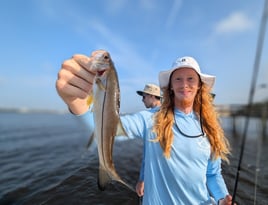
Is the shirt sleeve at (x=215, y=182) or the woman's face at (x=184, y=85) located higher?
the woman's face at (x=184, y=85)

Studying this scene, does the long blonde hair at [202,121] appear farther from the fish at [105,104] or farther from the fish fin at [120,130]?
the fish at [105,104]

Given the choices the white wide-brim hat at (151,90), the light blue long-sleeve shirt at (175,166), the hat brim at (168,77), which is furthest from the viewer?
the white wide-brim hat at (151,90)

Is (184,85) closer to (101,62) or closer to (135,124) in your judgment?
(135,124)

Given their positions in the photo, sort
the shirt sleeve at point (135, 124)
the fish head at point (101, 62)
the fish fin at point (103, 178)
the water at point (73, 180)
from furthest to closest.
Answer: the water at point (73, 180)
the shirt sleeve at point (135, 124)
the fish fin at point (103, 178)
the fish head at point (101, 62)

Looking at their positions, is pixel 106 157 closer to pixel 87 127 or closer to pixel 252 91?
pixel 87 127

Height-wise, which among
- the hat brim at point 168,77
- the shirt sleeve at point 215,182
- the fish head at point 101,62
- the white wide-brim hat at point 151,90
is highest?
the white wide-brim hat at point 151,90

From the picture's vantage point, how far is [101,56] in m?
1.68

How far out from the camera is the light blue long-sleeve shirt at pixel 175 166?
230cm

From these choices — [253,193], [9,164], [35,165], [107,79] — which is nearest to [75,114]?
[107,79]

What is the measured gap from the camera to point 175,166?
229cm

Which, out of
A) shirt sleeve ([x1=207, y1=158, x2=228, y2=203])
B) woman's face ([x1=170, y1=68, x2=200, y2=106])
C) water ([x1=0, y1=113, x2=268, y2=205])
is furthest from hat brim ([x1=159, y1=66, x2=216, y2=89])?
water ([x1=0, y1=113, x2=268, y2=205])

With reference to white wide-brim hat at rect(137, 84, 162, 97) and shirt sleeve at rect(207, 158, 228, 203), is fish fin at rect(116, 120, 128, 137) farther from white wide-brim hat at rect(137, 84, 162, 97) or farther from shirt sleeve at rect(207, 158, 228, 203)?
white wide-brim hat at rect(137, 84, 162, 97)

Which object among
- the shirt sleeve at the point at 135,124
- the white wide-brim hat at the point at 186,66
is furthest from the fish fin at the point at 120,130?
the white wide-brim hat at the point at 186,66

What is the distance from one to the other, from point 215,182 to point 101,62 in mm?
2262
